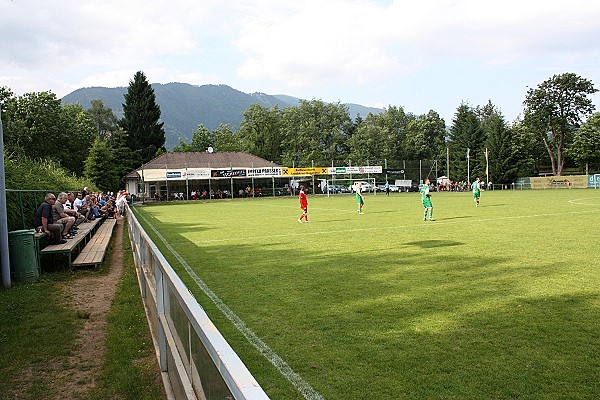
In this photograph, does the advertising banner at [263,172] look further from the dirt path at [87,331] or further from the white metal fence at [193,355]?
the white metal fence at [193,355]

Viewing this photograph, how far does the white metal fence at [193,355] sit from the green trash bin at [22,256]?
601 cm

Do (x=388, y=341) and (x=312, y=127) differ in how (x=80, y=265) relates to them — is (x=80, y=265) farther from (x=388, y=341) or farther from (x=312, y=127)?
(x=312, y=127)

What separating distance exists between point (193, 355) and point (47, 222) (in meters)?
9.85

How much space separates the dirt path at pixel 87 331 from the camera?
16.6 ft

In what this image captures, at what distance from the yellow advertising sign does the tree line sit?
131 inches

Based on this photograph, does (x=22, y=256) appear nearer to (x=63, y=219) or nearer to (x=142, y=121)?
(x=63, y=219)

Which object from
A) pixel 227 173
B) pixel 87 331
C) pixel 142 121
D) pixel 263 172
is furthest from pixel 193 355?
pixel 142 121

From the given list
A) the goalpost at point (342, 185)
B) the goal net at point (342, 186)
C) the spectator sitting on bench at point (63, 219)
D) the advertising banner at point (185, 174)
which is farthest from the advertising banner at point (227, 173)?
the spectator sitting on bench at point (63, 219)

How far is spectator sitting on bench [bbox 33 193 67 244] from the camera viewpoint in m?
11.5

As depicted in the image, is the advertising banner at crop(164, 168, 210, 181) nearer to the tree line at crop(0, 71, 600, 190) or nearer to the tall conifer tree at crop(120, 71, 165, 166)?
the tree line at crop(0, 71, 600, 190)

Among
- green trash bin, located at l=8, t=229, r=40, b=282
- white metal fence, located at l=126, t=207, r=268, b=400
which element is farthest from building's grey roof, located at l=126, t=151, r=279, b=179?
white metal fence, located at l=126, t=207, r=268, b=400

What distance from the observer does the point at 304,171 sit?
204 ft

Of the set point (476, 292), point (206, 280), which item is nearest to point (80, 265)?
point (206, 280)

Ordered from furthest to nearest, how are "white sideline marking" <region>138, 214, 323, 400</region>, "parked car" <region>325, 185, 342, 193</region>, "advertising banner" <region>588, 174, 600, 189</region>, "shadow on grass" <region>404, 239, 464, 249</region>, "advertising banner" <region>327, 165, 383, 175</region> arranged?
"advertising banner" <region>588, 174, 600, 189</region>, "advertising banner" <region>327, 165, 383, 175</region>, "parked car" <region>325, 185, 342, 193</region>, "shadow on grass" <region>404, 239, 464, 249</region>, "white sideline marking" <region>138, 214, 323, 400</region>
